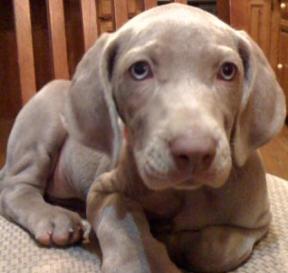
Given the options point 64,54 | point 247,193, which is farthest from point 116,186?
point 64,54

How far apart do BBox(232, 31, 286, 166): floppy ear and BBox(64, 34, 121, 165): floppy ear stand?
191 mm

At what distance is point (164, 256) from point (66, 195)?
1.58 ft

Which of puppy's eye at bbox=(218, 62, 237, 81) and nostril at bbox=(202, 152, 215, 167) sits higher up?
puppy's eye at bbox=(218, 62, 237, 81)

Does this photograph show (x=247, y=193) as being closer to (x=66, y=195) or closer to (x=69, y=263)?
(x=69, y=263)

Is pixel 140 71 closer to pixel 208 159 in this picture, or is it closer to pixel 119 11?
pixel 208 159

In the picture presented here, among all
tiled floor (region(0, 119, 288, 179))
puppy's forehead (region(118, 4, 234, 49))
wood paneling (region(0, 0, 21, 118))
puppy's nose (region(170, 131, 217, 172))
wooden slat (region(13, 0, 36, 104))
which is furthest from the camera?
wood paneling (region(0, 0, 21, 118))

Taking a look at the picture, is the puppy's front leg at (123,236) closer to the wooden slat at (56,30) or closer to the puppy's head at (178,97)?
the puppy's head at (178,97)

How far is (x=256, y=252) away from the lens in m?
0.94

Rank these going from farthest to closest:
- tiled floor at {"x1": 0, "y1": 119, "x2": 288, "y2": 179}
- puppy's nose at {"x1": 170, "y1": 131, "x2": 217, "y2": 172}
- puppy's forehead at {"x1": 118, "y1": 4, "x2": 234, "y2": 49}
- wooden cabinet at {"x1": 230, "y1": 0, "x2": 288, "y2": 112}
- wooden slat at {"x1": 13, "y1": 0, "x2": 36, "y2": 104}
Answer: wooden cabinet at {"x1": 230, "y1": 0, "x2": 288, "y2": 112}, tiled floor at {"x1": 0, "y1": 119, "x2": 288, "y2": 179}, wooden slat at {"x1": 13, "y1": 0, "x2": 36, "y2": 104}, puppy's forehead at {"x1": 118, "y1": 4, "x2": 234, "y2": 49}, puppy's nose at {"x1": 170, "y1": 131, "x2": 217, "y2": 172}

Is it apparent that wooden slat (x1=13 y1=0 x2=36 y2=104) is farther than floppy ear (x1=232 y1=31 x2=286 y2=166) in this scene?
Yes

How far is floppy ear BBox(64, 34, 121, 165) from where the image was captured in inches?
35.0

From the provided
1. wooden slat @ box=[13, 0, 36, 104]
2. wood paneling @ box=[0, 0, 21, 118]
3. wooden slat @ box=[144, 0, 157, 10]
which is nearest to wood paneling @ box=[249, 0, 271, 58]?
wood paneling @ box=[0, 0, 21, 118]

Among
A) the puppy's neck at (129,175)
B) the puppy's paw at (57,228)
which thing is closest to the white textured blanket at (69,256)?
the puppy's paw at (57,228)

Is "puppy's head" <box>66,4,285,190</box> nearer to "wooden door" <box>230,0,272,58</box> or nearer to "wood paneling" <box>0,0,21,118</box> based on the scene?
"wood paneling" <box>0,0,21,118</box>
